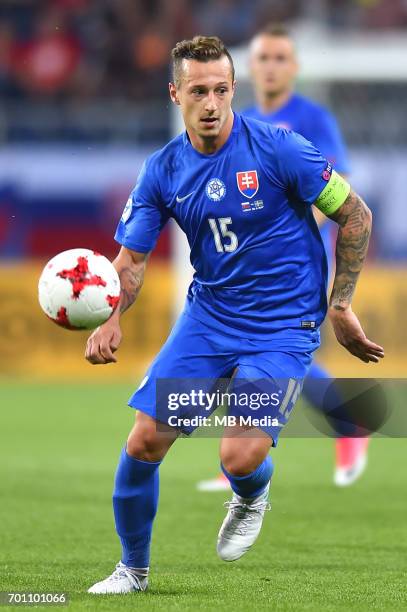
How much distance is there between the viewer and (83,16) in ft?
63.0

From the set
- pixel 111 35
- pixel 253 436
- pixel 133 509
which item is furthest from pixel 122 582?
pixel 111 35

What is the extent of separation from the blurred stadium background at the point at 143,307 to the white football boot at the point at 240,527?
0.15 meters

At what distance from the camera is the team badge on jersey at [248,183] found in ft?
A: 16.2

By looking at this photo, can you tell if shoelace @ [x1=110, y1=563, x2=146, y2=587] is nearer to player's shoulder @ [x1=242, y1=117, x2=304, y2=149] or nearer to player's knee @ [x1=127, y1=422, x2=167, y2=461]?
player's knee @ [x1=127, y1=422, x2=167, y2=461]

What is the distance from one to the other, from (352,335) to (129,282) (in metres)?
0.90

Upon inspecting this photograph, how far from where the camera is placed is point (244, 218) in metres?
4.97

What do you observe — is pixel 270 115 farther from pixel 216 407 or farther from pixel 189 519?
pixel 216 407

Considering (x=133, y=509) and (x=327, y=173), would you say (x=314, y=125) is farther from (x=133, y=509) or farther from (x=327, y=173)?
(x=133, y=509)

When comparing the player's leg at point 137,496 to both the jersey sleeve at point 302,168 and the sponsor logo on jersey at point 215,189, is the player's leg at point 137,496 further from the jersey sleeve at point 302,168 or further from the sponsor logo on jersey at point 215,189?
the jersey sleeve at point 302,168

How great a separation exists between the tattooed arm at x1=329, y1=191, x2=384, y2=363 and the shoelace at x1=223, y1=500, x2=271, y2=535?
0.74 metres

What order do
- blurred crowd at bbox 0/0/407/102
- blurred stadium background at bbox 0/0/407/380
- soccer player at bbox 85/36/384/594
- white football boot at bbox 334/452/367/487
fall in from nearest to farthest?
soccer player at bbox 85/36/384/594 → white football boot at bbox 334/452/367/487 → blurred stadium background at bbox 0/0/407/380 → blurred crowd at bbox 0/0/407/102

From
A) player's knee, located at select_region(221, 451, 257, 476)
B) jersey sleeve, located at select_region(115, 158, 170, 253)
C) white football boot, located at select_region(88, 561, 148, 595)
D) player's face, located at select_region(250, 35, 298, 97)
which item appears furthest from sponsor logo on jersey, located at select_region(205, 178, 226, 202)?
player's face, located at select_region(250, 35, 298, 97)

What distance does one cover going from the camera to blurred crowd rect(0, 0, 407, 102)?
18297mm

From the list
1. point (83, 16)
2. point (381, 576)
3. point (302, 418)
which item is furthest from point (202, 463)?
point (83, 16)
